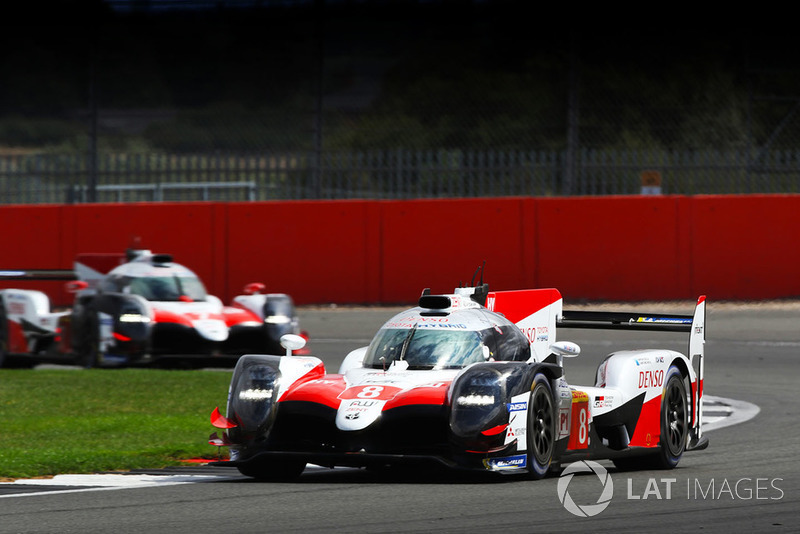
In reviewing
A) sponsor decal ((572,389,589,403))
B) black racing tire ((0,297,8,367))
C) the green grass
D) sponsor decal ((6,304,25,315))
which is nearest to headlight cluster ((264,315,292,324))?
the green grass

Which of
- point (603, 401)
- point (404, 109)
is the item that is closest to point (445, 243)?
point (404, 109)

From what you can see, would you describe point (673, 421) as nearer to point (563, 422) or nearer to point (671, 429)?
point (671, 429)

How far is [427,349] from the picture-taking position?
9.23 metres

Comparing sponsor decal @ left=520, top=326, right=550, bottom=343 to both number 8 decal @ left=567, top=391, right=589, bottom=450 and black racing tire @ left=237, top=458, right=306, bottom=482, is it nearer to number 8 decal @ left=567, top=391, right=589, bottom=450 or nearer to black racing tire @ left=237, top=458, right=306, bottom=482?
number 8 decal @ left=567, top=391, right=589, bottom=450

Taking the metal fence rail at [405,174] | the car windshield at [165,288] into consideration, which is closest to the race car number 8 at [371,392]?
the car windshield at [165,288]

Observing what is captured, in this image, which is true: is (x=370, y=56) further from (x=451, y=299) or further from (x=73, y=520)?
(x=73, y=520)

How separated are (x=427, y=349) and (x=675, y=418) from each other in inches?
76.3

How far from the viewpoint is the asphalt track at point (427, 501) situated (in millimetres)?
6836

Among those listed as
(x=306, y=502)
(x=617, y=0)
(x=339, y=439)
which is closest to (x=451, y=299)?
(x=339, y=439)

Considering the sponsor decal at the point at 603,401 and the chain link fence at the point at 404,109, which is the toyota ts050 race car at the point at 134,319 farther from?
the sponsor decal at the point at 603,401

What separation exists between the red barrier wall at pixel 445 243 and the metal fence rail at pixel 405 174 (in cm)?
73

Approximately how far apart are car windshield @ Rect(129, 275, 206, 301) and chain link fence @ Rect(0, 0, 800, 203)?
5.91 m

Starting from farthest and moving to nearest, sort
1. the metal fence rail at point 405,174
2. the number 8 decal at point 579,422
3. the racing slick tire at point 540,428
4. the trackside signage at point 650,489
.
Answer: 1. the metal fence rail at point 405,174
2. the number 8 decal at point 579,422
3. the racing slick tire at point 540,428
4. the trackside signage at point 650,489

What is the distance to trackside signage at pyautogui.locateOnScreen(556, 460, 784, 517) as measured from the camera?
7574mm
